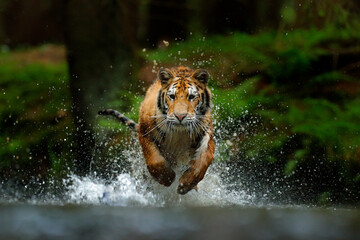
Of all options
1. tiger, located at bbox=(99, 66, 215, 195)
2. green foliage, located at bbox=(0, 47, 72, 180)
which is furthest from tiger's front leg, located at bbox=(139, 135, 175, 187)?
green foliage, located at bbox=(0, 47, 72, 180)

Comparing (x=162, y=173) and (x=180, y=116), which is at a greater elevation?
(x=180, y=116)

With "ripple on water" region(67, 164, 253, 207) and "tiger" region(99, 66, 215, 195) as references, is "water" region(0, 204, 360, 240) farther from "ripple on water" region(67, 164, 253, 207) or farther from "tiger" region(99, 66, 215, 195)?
"tiger" region(99, 66, 215, 195)

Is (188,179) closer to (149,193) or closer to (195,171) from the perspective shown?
(195,171)

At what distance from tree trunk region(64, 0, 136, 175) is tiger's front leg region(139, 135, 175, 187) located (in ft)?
11.8

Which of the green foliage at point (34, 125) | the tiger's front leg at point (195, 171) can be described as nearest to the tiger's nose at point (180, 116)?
the tiger's front leg at point (195, 171)

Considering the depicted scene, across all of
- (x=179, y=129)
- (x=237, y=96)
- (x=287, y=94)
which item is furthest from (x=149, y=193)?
(x=287, y=94)

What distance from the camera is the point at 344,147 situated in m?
9.50

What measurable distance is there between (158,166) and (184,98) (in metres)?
0.84

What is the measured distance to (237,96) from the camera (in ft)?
33.8

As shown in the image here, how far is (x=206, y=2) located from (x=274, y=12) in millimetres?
1525

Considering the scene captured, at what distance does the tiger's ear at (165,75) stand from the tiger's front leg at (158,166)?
74 cm

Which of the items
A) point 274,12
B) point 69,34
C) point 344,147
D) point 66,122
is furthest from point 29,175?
point 274,12

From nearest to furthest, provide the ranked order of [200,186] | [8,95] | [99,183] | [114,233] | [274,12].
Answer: [114,233], [200,186], [99,183], [8,95], [274,12]

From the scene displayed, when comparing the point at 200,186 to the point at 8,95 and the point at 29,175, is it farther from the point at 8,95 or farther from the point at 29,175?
the point at 8,95
